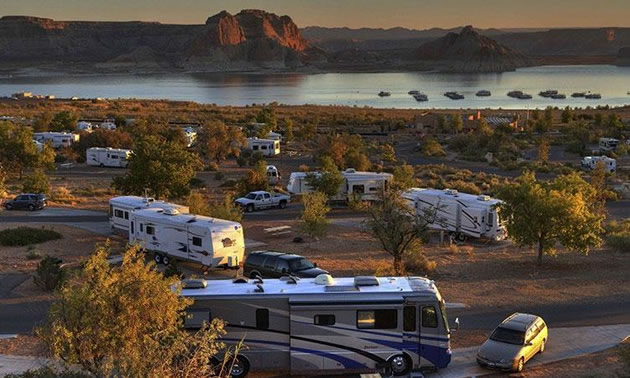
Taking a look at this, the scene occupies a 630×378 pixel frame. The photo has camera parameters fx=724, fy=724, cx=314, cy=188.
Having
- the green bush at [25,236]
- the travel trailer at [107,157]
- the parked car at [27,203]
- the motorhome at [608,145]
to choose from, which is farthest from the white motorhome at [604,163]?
the green bush at [25,236]

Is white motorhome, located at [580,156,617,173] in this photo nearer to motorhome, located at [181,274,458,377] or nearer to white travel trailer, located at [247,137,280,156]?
white travel trailer, located at [247,137,280,156]

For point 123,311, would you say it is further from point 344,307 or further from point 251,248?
point 251,248

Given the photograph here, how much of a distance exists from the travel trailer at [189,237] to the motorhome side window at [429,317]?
8.78m

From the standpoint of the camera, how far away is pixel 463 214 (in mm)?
25531

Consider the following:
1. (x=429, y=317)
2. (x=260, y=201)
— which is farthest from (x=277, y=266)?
(x=260, y=201)

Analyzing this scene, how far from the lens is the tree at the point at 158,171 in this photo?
94.8 feet

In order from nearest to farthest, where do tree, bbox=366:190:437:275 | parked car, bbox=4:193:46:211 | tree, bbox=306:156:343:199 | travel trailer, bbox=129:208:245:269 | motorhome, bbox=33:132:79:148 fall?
tree, bbox=366:190:437:275 → travel trailer, bbox=129:208:245:269 → parked car, bbox=4:193:46:211 → tree, bbox=306:156:343:199 → motorhome, bbox=33:132:79:148

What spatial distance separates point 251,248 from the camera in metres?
23.9

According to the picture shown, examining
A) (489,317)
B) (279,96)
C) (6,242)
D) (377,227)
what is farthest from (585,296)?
(279,96)

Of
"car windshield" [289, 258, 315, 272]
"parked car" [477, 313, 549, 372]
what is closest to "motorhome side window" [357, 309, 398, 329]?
"parked car" [477, 313, 549, 372]

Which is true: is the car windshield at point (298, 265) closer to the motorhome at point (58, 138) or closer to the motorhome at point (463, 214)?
the motorhome at point (463, 214)

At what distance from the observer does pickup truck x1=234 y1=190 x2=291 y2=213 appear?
32.2 meters

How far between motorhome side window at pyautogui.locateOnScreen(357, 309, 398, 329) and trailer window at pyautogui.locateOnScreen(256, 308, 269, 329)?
1.62m

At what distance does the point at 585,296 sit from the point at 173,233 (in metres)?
11.5
